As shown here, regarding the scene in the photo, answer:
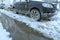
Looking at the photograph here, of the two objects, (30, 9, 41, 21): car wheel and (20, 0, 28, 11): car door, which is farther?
(20, 0, 28, 11): car door

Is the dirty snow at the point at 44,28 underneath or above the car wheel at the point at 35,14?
above

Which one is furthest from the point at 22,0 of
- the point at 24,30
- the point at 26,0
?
the point at 24,30

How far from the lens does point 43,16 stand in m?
8.95

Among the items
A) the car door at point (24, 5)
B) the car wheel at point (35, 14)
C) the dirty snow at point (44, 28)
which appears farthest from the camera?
the car door at point (24, 5)

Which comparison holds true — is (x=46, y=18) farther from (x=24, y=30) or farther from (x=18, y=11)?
(x=24, y=30)

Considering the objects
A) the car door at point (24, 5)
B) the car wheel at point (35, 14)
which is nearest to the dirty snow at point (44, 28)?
the car wheel at point (35, 14)

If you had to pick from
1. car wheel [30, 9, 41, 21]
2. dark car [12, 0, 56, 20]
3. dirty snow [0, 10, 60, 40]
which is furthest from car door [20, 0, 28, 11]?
dirty snow [0, 10, 60, 40]

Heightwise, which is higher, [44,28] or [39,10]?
[44,28]

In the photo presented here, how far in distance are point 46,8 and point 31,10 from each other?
897 millimetres

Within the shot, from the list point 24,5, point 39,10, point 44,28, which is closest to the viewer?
point 44,28

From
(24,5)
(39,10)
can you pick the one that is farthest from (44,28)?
(24,5)

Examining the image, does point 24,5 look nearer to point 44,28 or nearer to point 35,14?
point 35,14

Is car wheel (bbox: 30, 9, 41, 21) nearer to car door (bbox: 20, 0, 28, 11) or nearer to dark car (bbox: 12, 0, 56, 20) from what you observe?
dark car (bbox: 12, 0, 56, 20)

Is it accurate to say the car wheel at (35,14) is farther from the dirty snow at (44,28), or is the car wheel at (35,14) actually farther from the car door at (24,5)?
the dirty snow at (44,28)
